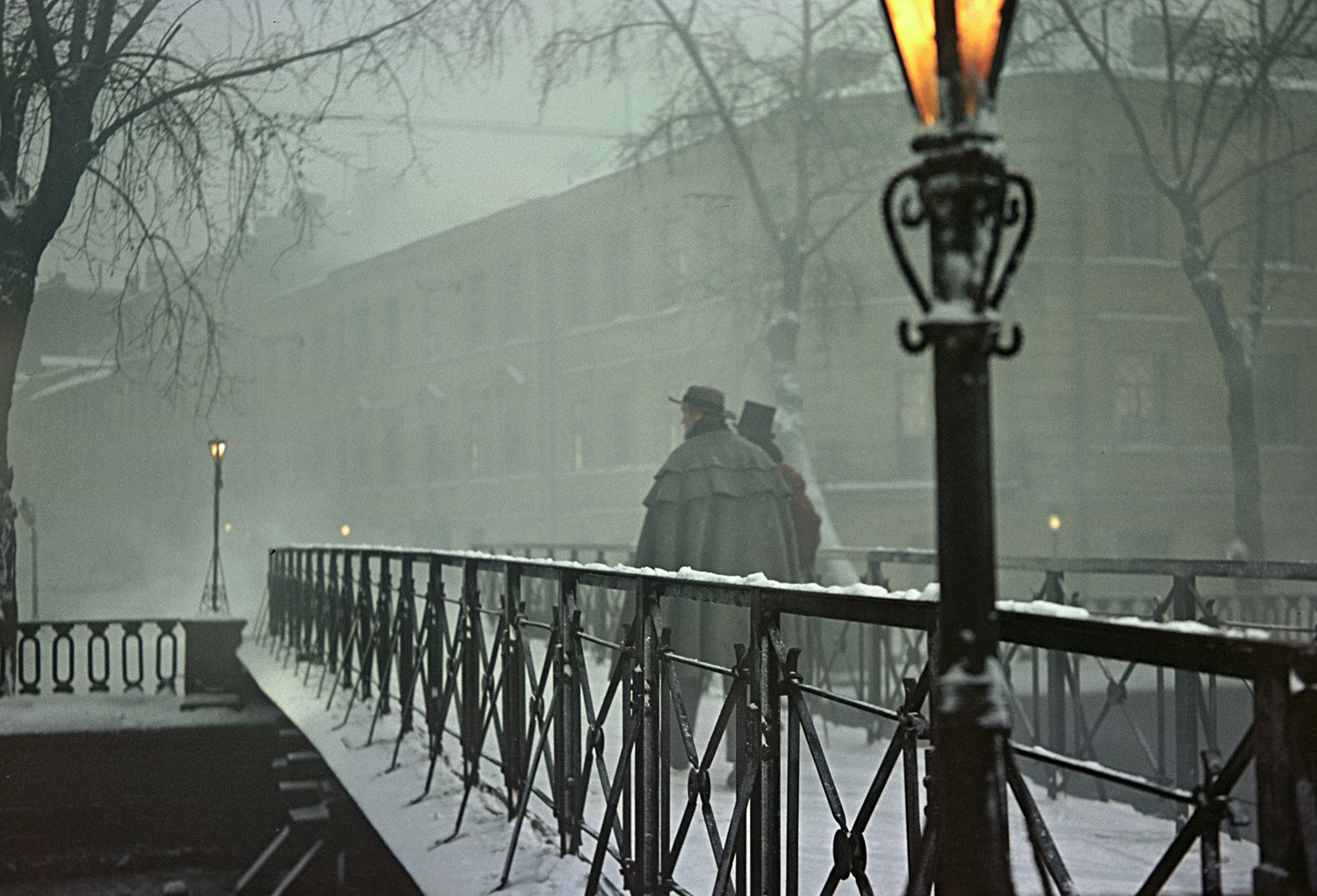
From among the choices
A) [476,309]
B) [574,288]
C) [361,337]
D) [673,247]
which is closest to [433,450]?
[476,309]

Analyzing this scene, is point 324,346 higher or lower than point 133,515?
higher

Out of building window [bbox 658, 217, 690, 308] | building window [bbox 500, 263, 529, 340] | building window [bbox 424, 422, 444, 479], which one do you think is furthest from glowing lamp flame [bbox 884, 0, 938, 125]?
building window [bbox 424, 422, 444, 479]

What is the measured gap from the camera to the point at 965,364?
7.37 ft

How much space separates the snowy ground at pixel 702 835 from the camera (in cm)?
473

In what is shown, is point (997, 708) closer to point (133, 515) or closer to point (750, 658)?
point (750, 658)

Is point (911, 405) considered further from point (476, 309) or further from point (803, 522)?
point (803, 522)

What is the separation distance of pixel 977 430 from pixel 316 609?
10.7 meters

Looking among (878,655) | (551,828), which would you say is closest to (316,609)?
(878,655)

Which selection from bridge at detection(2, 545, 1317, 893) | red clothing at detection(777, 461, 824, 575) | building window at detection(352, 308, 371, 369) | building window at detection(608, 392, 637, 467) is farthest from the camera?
building window at detection(352, 308, 371, 369)

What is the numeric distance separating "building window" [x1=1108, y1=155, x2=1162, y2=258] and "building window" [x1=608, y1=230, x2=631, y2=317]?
11.1m

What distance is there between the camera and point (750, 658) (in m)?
3.57

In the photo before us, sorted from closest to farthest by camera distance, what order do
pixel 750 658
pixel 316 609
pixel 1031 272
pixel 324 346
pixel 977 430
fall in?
pixel 977 430
pixel 750 658
pixel 316 609
pixel 1031 272
pixel 324 346

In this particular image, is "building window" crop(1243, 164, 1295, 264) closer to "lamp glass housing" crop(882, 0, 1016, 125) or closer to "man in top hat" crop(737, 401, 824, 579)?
"man in top hat" crop(737, 401, 824, 579)

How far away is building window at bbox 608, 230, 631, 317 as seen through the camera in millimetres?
31031
